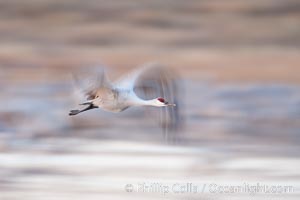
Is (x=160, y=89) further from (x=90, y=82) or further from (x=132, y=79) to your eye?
(x=90, y=82)

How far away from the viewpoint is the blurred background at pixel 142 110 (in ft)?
12.4

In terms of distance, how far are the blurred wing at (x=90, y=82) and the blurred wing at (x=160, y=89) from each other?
0.43ft

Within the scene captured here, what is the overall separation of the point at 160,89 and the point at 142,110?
0.67 ft

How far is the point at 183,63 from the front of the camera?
12.6 feet

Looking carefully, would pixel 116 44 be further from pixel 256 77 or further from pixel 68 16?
pixel 256 77

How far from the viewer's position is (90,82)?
345 cm

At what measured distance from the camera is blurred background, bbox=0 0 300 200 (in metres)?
3.78
